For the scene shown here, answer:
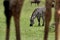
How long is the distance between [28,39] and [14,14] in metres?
2.12

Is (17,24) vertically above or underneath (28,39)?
above

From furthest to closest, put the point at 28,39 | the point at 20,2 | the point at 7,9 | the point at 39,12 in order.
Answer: the point at 39,12 → the point at 28,39 → the point at 7,9 → the point at 20,2

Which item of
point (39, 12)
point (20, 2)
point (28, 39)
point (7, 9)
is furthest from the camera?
point (39, 12)

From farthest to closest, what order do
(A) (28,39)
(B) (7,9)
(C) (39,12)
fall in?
(C) (39,12), (A) (28,39), (B) (7,9)

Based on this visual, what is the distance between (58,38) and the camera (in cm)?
281

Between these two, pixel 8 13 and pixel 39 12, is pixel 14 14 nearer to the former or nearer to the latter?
pixel 8 13

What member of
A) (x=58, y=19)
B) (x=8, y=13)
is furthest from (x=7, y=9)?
(x=58, y=19)

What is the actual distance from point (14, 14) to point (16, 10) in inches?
2.2

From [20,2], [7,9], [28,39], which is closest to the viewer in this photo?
[20,2]

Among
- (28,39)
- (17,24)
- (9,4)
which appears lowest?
(28,39)

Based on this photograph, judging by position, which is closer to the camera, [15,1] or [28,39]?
[15,1]

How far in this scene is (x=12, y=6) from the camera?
2760 mm

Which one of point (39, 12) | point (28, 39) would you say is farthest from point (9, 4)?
point (39, 12)

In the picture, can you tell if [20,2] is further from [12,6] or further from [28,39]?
[28,39]
